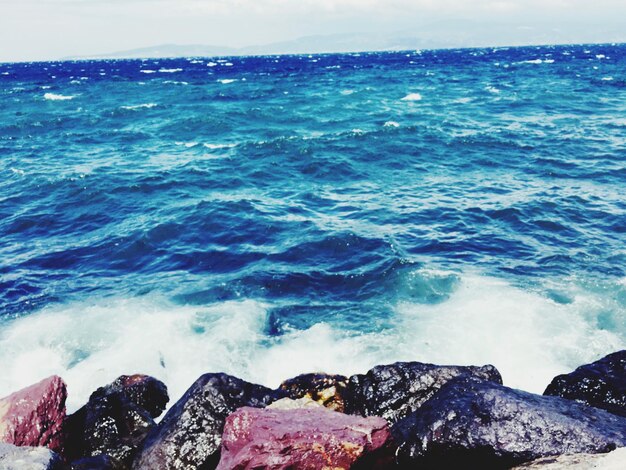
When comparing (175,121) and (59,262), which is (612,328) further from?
(175,121)

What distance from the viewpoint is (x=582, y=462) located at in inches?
199

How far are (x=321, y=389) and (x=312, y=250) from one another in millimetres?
7978

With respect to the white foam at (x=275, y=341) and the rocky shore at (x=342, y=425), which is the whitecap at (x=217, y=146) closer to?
the white foam at (x=275, y=341)

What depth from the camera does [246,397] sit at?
7816 millimetres

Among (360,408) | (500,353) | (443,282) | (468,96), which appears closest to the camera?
(360,408)

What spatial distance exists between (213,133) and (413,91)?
27.8 metres

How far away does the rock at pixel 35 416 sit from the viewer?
746 centimetres

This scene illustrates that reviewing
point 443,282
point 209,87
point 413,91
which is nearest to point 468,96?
point 413,91

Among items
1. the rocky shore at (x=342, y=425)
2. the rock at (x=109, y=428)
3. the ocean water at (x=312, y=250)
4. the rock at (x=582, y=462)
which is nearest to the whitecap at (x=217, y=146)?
the ocean water at (x=312, y=250)

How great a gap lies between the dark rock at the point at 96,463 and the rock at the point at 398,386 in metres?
3.73

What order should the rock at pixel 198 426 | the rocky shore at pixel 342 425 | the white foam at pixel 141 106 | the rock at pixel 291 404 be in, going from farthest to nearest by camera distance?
the white foam at pixel 141 106
the rock at pixel 291 404
the rock at pixel 198 426
the rocky shore at pixel 342 425

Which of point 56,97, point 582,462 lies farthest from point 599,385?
point 56,97

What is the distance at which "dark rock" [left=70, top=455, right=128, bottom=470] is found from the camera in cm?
648

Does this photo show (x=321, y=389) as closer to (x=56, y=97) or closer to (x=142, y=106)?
(x=142, y=106)
